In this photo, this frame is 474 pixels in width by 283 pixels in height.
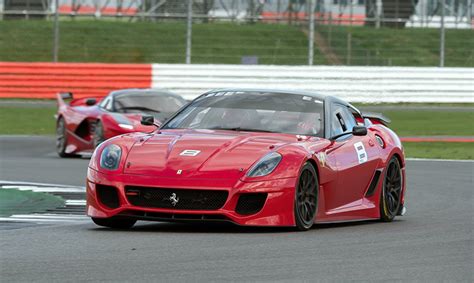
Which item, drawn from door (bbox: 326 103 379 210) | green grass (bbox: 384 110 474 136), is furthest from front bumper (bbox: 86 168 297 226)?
green grass (bbox: 384 110 474 136)

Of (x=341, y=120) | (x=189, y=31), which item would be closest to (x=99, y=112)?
(x=341, y=120)

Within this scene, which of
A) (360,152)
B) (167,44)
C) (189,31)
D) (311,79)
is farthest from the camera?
(167,44)

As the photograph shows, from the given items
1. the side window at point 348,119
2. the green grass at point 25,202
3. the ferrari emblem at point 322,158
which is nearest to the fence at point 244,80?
the green grass at point 25,202

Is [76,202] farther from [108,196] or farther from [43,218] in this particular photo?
[108,196]

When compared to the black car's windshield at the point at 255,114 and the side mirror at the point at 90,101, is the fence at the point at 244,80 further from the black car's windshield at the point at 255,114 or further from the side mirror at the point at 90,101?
the black car's windshield at the point at 255,114

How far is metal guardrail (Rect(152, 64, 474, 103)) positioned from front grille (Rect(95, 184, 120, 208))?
2009 cm

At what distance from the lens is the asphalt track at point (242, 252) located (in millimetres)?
7023

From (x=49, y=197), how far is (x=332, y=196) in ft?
11.7

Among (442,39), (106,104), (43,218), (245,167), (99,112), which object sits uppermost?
(442,39)

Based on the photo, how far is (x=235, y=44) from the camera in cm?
3244

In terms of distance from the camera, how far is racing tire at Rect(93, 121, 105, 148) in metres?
19.2

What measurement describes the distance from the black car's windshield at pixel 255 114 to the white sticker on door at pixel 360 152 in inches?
16.1

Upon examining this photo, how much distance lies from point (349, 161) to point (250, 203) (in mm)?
1437

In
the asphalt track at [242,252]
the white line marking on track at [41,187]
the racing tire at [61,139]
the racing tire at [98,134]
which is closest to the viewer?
the asphalt track at [242,252]
